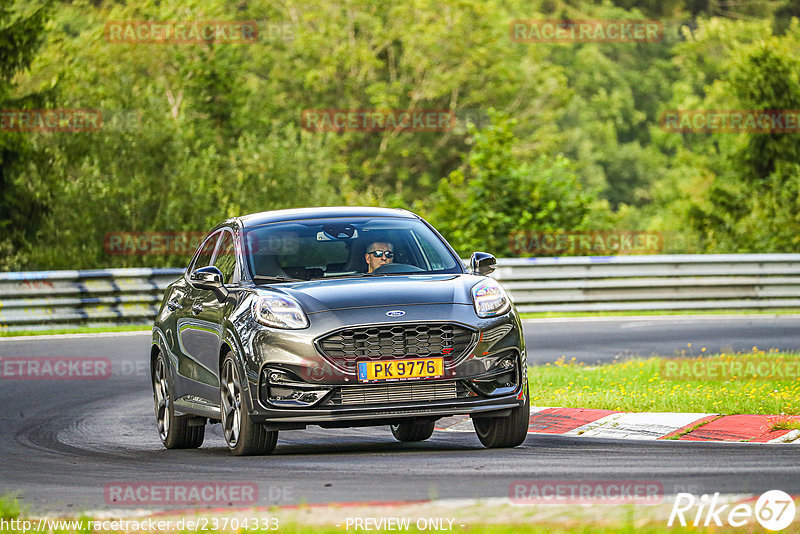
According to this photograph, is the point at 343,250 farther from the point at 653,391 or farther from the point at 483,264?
the point at 653,391

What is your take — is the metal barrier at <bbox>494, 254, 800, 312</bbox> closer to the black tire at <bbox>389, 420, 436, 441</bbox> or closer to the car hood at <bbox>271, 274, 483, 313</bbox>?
the black tire at <bbox>389, 420, 436, 441</bbox>

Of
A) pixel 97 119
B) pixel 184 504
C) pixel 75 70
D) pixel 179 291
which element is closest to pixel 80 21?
pixel 75 70

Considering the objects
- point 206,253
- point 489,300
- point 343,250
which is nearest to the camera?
point 489,300

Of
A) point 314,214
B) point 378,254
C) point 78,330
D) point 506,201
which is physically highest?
point 314,214

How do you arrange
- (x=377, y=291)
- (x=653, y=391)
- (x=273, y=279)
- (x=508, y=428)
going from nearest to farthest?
(x=377, y=291)
(x=508, y=428)
(x=273, y=279)
(x=653, y=391)

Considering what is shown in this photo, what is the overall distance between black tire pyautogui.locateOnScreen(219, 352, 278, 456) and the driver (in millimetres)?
1266

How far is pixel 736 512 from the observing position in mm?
6141

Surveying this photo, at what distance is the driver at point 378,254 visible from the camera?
10008 mm

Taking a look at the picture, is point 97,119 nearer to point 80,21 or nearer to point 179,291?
point 179,291

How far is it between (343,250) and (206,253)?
1569 millimetres

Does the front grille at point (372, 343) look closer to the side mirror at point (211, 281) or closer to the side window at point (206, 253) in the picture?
the side mirror at point (211, 281)

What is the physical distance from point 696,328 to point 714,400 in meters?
10.2

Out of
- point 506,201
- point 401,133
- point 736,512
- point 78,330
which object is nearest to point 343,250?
point 736,512

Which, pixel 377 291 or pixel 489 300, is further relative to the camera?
pixel 489 300
